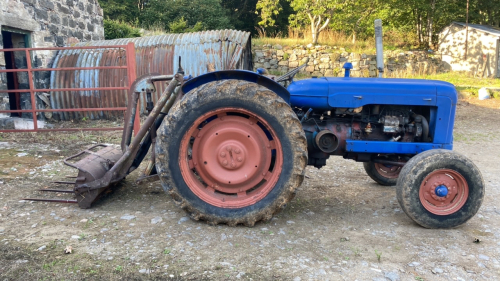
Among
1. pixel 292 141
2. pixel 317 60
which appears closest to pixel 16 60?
pixel 292 141

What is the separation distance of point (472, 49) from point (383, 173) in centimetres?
1865

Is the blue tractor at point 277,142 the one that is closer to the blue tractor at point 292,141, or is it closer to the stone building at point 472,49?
the blue tractor at point 292,141

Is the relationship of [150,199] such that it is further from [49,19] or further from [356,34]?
[356,34]

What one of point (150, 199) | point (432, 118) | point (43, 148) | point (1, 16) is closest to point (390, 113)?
point (432, 118)

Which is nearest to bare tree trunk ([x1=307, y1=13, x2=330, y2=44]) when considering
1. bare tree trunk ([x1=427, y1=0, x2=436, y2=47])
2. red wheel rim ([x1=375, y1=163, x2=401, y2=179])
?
bare tree trunk ([x1=427, y1=0, x2=436, y2=47])

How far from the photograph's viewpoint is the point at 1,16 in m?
7.66

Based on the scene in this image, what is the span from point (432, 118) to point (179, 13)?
20.6m

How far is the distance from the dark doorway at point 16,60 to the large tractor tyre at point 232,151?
7.52 meters

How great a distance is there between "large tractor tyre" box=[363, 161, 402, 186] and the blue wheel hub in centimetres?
133

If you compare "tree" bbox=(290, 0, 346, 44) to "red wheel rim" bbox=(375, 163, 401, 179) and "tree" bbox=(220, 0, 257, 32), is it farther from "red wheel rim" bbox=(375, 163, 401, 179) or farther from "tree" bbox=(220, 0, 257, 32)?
"red wheel rim" bbox=(375, 163, 401, 179)

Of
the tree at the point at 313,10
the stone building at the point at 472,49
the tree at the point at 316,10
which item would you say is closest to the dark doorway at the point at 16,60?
the tree at the point at 313,10

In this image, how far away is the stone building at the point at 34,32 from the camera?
8062 millimetres

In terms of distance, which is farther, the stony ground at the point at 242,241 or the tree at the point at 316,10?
the tree at the point at 316,10

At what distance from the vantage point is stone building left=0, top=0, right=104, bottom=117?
806 cm
